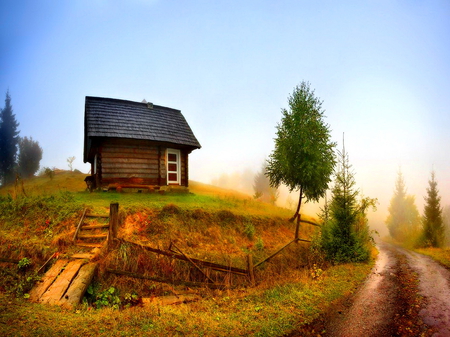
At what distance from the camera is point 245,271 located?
9.93m

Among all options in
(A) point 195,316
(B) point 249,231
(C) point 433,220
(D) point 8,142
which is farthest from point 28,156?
(C) point 433,220

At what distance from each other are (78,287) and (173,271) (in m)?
3.12

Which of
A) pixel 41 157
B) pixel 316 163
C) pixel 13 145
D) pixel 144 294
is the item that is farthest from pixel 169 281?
pixel 41 157

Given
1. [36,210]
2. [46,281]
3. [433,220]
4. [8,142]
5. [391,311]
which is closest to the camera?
[391,311]

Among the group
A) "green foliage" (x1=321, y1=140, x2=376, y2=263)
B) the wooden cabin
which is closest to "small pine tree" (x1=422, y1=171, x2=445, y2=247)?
"green foliage" (x1=321, y1=140, x2=376, y2=263)

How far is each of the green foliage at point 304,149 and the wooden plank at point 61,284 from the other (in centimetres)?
1400

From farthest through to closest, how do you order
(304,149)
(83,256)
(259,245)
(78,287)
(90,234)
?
(304,149), (259,245), (90,234), (83,256), (78,287)

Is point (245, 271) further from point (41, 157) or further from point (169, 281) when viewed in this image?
point (41, 157)

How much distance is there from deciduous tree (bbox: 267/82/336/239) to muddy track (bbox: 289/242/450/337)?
29.7ft

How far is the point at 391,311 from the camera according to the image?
737 cm

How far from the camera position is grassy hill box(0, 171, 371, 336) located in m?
6.25

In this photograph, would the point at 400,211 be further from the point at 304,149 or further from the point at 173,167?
the point at 173,167

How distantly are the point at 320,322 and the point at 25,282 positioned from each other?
345 inches

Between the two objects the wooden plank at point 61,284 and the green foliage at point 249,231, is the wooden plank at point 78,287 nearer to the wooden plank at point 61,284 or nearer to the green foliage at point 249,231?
the wooden plank at point 61,284
